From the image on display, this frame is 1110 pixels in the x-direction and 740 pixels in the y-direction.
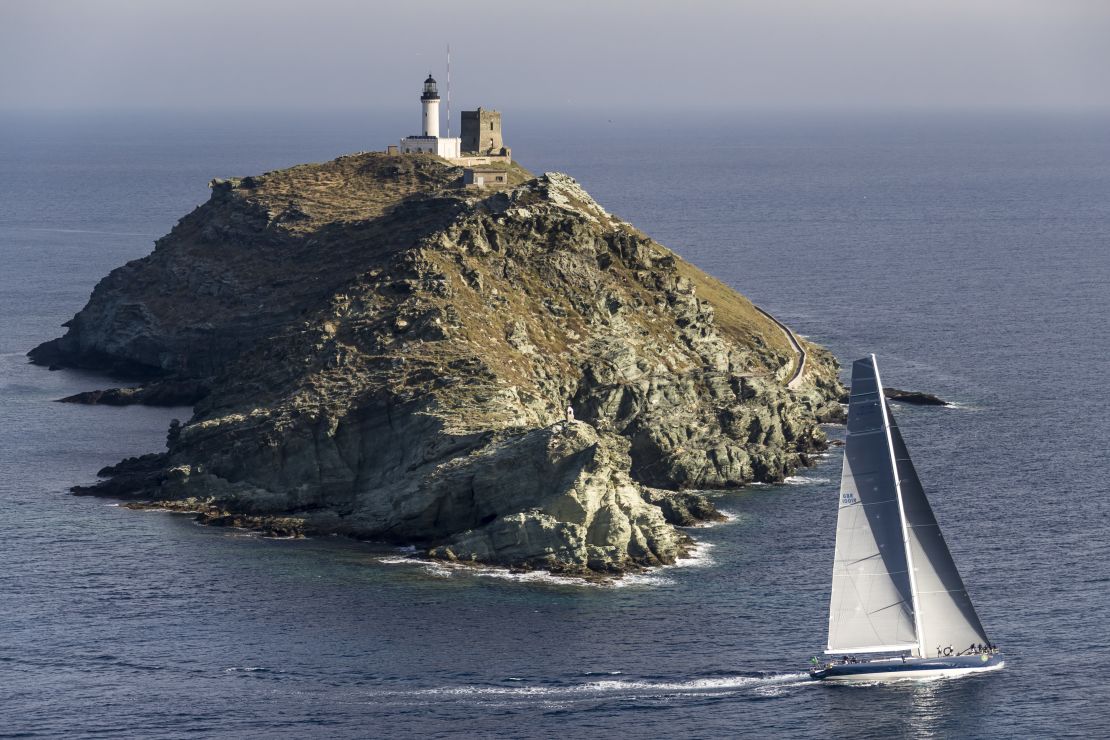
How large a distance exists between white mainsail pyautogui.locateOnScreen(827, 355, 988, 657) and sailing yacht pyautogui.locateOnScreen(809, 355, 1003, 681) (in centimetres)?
4

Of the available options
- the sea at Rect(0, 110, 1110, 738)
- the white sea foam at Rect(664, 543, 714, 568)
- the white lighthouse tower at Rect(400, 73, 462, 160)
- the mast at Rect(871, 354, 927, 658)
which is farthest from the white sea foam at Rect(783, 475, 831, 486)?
the white lighthouse tower at Rect(400, 73, 462, 160)

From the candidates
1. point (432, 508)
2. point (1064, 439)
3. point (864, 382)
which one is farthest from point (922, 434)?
Answer: point (864, 382)

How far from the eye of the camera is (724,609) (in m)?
90.9

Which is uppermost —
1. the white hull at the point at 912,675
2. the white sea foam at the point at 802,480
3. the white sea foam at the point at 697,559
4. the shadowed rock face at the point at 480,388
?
the shadowed rock face at the point at 480,388

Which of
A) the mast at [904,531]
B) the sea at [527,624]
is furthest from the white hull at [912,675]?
the mast at [904,531]

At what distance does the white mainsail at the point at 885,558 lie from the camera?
79.9m

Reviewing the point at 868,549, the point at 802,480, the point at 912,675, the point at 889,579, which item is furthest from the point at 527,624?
the point at 802,480

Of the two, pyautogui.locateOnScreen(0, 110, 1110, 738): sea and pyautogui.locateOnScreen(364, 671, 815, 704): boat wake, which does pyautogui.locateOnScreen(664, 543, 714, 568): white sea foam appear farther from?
pyautogui.locateOnScreen(364, 671, 815, 704): boat wake

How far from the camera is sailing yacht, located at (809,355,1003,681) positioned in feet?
262

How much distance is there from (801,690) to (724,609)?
11.5 m

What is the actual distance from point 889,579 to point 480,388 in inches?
1486

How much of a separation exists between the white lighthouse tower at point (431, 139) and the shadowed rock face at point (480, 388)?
71.2ft

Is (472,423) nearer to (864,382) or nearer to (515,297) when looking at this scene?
(515,297)

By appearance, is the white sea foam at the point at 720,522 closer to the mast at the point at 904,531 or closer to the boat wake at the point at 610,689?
the boat wake at the point at 610,689
